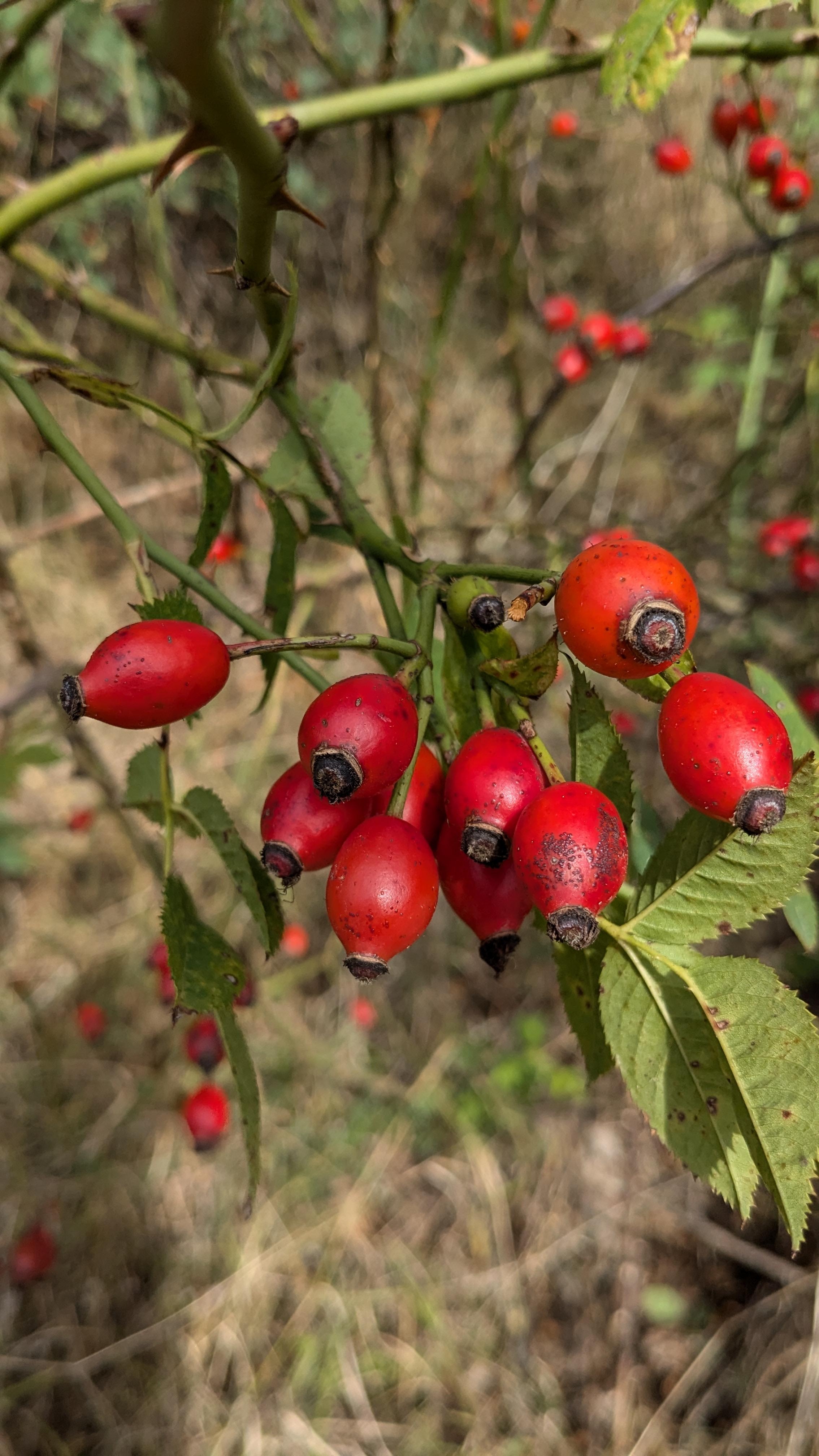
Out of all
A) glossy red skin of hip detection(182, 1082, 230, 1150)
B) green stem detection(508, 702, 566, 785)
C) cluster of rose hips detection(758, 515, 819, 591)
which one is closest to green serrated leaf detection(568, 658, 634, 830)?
green stem detection(508, 702, 566, 785)

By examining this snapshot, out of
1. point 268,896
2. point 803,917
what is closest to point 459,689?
point 268,896

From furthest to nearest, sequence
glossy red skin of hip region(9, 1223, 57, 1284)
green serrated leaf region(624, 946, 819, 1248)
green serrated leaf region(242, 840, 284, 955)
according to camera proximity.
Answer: glossy red skin of hip region(9, 1223, 57, 1284)
green serrated leaf region(242, 840, 284, 955)
green serrated leaf region(624, 946, 819, 1248)

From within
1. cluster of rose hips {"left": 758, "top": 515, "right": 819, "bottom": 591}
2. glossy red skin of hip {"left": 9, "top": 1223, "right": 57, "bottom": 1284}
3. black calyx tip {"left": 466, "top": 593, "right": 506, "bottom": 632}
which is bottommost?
glossy red skin of hip {"left": 9, "top": 1223, "right": 57, "bottom": 1284}

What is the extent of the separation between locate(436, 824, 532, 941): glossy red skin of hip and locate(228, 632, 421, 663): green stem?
0.74ft

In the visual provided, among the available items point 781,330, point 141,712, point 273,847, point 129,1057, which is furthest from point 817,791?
point 129,1057

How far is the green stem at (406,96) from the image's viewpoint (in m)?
1.62

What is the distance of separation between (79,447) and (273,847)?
189 inches

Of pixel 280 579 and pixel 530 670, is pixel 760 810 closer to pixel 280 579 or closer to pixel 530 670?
pixel 530 670

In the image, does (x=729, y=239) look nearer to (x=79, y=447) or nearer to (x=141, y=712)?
(x=79, y=447)

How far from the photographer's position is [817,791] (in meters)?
0.95

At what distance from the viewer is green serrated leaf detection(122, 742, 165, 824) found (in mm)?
1310

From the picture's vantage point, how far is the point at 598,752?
1023 mm

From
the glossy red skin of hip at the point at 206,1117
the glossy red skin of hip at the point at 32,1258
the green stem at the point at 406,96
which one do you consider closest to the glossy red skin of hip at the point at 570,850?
the green stem at the point at 406,96

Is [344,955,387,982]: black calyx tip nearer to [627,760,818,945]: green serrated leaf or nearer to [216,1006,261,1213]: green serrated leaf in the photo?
[216,1006,261,1213]: green serrated leaf
